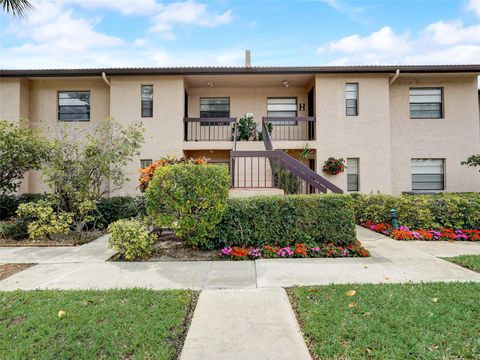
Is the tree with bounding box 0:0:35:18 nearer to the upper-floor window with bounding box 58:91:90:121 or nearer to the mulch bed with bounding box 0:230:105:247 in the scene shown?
the upper-floor window with bounding box 58:91:90:121

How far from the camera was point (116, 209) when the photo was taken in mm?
8875

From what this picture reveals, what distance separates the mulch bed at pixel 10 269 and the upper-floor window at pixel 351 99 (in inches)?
482

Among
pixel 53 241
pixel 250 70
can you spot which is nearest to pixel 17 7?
pixel 53 241

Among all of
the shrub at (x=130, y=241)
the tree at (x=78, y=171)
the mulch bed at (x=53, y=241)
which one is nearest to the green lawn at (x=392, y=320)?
the shrub at (x=130, y=241)

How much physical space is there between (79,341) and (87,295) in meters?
1.10

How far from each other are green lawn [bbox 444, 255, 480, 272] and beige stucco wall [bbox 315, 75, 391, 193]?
254 inches

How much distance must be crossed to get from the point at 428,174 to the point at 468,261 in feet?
28.1

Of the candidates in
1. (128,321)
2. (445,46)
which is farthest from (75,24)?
(445,46)

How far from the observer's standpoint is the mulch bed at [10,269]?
14.8 feet

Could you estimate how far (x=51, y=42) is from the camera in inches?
443

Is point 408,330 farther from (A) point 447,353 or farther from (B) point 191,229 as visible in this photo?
(B) point 191,229

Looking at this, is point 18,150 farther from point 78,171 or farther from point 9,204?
point 9,204

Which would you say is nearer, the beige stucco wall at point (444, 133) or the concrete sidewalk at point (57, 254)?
the concrete sidewalk at point (57, 254)

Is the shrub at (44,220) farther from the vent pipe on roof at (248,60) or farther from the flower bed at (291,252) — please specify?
the vent pipe on roof at (248,60)
